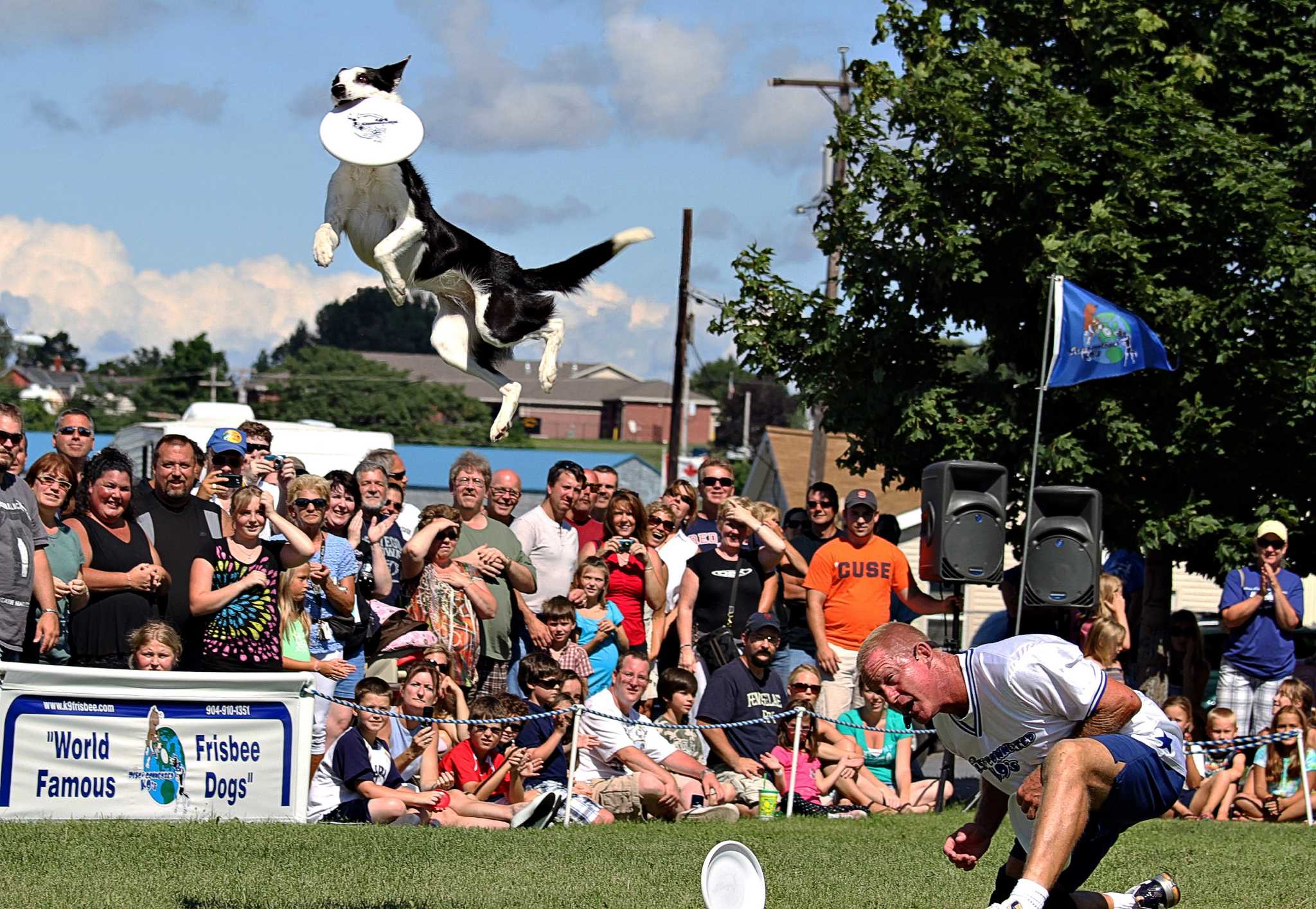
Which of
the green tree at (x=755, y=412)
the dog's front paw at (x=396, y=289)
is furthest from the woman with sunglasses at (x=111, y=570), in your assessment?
the green tree at (x=755, y=412)

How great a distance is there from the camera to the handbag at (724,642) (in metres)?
9.96

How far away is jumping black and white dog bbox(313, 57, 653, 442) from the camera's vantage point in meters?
6.12

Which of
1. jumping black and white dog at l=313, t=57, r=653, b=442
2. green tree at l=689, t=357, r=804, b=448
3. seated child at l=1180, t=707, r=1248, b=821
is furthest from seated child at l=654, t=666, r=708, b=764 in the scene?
green tree at l=689, t=357, r=804, b=448

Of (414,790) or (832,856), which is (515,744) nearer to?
(414,790)

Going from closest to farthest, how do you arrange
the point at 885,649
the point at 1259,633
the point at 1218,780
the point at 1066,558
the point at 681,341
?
the point at 885,649, the point at 1066,558, the point at 1218,780, the point at 1259,633, the point at 681,341

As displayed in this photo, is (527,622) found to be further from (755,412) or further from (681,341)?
(755,412)

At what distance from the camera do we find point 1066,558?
1021 cm

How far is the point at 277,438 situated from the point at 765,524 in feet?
36.2

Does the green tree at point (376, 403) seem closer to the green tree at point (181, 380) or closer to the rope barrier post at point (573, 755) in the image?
the green tree at point (181, 380)

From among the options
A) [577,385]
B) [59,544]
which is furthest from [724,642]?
[577,385]

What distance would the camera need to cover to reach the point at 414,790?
852 centimetres

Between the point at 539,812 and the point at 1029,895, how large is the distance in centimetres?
464

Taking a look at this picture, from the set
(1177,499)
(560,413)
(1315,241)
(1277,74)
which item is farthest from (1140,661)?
(560,413)

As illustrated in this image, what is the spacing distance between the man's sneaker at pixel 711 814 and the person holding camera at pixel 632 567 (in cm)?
133
